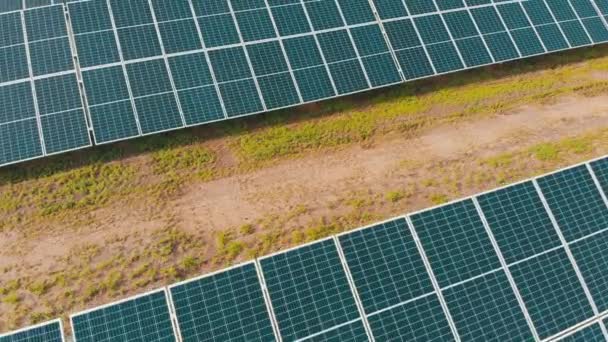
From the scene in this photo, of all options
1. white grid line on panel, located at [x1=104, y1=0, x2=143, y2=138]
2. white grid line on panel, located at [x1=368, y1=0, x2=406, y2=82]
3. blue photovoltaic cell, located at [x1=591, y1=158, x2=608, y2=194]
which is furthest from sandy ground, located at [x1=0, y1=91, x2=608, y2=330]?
blue photovoltaic cell, located at [x1=591, y1=158, x2=608, y2=194]

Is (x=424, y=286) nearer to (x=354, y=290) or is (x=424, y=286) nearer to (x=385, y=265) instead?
(x=385, y=265)

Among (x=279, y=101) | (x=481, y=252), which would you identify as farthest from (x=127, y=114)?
(x=481, y=252)

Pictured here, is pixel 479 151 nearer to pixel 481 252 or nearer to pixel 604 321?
pixel 481 252

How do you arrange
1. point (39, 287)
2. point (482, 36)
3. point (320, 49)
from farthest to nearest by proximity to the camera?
1. point (482, 36)
2. point (320, 49)
3. point (39, 287)

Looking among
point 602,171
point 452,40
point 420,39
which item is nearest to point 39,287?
point 420,39

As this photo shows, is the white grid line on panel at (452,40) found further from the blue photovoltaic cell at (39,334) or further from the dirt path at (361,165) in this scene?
the blue photovoltaic cell at (39,334)

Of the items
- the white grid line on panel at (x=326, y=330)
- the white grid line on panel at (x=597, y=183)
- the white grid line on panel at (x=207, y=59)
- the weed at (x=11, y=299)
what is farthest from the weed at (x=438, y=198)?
the weed at (x=11, y=299)

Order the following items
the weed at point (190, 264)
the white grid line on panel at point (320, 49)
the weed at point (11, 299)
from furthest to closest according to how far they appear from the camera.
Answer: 1. the white grid line on panel at point (320, 49)
2. the weed at point (190, 264)
3. the weed at point (11, 299)
